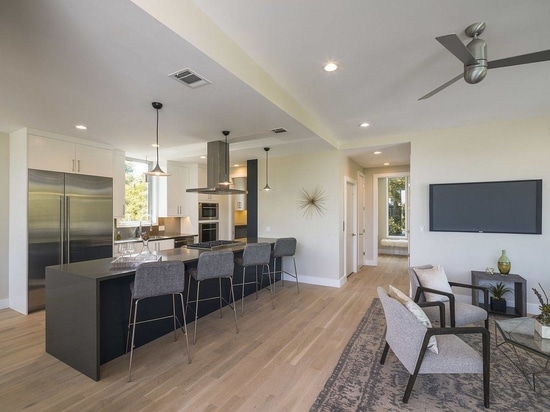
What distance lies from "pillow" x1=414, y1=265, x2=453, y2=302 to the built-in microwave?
15.0 ft

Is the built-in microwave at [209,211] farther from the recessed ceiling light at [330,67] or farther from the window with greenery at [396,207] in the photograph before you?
the window with greenery at [396,207]

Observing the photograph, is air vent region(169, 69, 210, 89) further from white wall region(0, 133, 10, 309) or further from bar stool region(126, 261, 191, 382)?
white wall region(0, 133, 10, 309)

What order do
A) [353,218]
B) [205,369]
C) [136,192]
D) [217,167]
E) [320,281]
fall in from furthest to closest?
[353,218] → [136,192] → [320,281] → [217,167] → [205,369]

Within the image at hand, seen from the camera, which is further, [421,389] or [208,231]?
[208,231]

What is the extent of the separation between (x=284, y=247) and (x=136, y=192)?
342cm

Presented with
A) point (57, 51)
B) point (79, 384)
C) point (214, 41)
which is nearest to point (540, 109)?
point (214, 41)

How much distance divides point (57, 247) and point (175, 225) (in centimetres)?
245

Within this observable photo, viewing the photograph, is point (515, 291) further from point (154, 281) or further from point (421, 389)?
point (154, 281)

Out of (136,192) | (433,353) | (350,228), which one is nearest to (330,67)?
(433,353)

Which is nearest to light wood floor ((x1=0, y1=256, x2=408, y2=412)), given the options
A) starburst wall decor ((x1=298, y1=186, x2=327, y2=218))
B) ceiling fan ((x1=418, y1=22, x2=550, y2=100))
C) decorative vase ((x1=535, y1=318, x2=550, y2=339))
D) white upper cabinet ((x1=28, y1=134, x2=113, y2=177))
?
decorative vase ((x1=535, y1=318, x2=550, y2=339))

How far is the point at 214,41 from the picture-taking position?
6.47 ft

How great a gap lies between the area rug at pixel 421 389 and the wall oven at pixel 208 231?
4.38m

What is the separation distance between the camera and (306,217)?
5.32 meters

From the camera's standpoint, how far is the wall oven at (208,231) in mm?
6238
